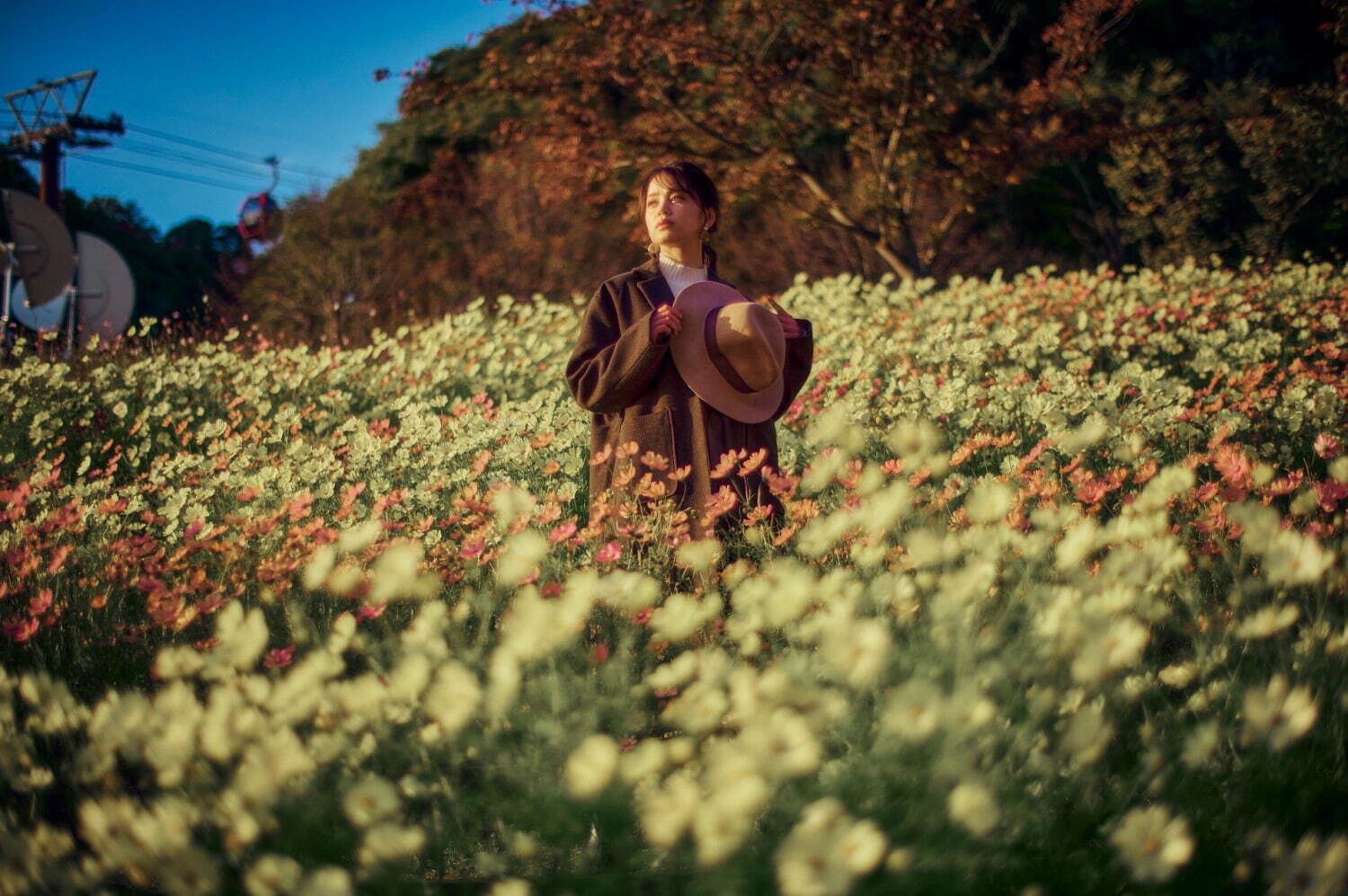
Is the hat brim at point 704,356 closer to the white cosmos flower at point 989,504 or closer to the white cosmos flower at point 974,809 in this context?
the white cosmos flower at point 989,504

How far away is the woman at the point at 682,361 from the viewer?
7.58 feet

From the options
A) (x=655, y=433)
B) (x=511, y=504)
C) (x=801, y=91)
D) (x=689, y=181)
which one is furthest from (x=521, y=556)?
(x=801, y=91)

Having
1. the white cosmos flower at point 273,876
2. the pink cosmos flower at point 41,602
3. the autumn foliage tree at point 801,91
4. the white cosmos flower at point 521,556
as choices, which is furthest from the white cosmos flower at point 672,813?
the autumn foliage tree at point 801,91

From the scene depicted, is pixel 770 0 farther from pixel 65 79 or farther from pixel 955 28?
pixel 65 79

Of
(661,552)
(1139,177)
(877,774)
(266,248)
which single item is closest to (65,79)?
(266,248)

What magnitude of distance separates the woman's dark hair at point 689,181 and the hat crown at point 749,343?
40 cm

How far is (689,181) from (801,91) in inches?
273

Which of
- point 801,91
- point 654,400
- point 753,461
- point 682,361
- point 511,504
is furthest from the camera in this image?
point 801,91

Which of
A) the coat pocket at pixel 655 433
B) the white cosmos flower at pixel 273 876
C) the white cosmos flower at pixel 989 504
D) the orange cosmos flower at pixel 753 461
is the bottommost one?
the white cosmos flower at pixel 273 876

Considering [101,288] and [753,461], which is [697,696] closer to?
[753,461]

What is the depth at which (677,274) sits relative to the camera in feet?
8.61

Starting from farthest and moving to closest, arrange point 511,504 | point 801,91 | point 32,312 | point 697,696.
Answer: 1. point 801,91
2. point 32,312
3. point 511,504
4. point 697,696

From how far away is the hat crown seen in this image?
227 centimetres

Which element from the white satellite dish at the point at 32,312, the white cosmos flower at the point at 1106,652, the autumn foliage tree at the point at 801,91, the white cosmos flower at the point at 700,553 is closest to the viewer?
the white cosmos flower at the point at 1106,652
